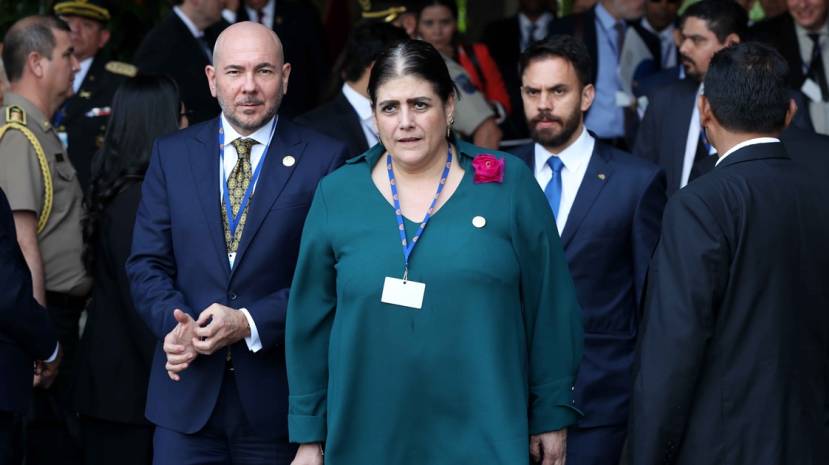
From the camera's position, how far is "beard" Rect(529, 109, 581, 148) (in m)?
5.32

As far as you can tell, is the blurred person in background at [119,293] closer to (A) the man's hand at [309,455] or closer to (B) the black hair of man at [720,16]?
(A) the man's hand at [309,455]

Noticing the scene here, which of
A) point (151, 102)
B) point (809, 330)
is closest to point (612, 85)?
point (151, 102)

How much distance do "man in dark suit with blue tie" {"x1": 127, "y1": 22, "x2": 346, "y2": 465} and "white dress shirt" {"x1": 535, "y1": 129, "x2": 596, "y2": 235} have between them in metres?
0.93

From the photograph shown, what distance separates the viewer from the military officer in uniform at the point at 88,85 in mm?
7625

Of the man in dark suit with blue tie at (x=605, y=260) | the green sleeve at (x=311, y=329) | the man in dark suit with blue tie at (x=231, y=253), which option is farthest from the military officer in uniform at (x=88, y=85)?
the green sleeve at (x=311, y=329)

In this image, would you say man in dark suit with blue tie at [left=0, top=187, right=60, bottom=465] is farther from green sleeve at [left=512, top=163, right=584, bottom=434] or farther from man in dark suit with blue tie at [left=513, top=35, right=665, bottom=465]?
man in dark suit with blue tie at [left=513, top=35, right=665, bottom=465]

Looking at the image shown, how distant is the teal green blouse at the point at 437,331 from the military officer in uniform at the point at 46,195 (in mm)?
1897

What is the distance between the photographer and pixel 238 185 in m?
4.79

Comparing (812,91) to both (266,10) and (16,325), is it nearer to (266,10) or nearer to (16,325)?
(266,10)

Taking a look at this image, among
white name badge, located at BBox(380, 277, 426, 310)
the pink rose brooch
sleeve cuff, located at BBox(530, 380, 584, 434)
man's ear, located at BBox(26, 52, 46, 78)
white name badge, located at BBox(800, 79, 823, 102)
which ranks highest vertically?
white name badge, located at BBox(800, 79, 823, 102)

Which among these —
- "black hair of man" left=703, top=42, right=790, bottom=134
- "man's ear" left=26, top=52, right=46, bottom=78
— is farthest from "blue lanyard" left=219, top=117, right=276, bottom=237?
"man's ear" left=26, top=52, right=46, bottom=78

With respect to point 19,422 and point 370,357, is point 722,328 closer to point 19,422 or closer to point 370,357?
point 370,357

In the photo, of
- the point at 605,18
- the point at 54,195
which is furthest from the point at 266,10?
the point at 54,195

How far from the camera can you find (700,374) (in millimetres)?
4223
